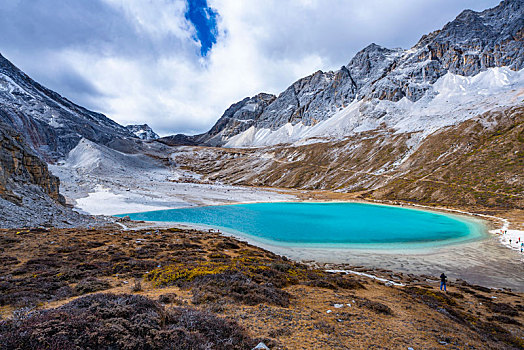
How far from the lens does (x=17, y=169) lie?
33.5 meters

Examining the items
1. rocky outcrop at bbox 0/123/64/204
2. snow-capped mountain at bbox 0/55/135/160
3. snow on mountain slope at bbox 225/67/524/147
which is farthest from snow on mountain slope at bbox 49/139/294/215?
snow on mountain slope at bbox 225/67/524/147

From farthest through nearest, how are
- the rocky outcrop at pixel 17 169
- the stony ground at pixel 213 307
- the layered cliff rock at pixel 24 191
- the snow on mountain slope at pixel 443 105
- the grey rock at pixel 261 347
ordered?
the snow on mountain slope at pixel 443 105 < the rocky outcrop at pixel 17 169 < the layered cliff rock at pixel 24 191 < the grey rock at pixel 261 347 < the stony ground at pixel 213 307

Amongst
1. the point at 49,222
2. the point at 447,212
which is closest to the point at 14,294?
the point at 49,222

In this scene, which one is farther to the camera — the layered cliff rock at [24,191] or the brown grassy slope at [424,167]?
the brown grassy slope at [424,167]

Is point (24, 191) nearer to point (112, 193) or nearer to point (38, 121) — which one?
point (112, 193)

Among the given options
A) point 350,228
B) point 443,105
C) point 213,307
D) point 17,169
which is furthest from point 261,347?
point 443,105

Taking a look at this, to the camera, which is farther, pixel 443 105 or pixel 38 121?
pixel 443 105

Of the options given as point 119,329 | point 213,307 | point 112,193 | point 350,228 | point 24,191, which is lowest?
point 350,228

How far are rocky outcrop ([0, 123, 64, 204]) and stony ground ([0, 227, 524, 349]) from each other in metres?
14.3

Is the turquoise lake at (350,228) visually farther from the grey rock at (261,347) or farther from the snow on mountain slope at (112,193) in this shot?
the grey rock at (261,347)

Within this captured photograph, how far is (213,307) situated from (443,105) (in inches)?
7794

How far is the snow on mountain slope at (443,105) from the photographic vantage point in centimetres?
12473

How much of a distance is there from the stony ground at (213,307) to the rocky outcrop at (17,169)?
14332 mm

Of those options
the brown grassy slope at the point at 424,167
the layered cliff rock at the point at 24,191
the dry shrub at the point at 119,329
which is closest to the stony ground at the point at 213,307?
the dry shrub at the point at 119,329
